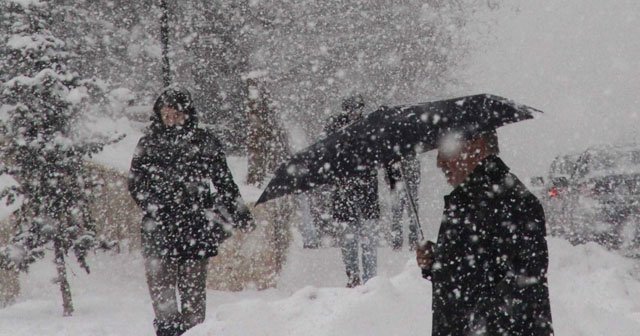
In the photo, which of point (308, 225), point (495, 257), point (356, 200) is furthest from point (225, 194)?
point (308, 225)

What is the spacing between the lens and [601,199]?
10.7 metres

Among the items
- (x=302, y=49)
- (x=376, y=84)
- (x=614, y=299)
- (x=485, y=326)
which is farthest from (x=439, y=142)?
(x=376, y=84)

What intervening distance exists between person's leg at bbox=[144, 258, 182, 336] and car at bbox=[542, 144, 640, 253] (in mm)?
7230

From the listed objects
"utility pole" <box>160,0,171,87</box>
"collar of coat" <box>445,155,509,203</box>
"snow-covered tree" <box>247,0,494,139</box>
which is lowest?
"collar of coat" <box>445,155,509,203</box>

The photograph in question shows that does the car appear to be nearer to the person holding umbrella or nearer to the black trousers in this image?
the person holding umbrella

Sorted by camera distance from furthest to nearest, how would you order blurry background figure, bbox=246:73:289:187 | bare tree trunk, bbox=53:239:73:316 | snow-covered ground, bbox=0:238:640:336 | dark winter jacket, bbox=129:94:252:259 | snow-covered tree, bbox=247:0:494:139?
snow-covered tree, bbox=247:0:494:139 → blurry background figure, bbox=246:73:289:187 → bare tree trunk, bbox=53:239:73:316 → dark winter jacket, bbox=129:94:252:259 → snow-covered ground, bbox=0:238:640:336

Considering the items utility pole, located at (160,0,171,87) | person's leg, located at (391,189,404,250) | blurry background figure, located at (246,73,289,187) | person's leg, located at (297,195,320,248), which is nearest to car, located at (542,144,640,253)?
person's leg, located at (391,189,404,250)

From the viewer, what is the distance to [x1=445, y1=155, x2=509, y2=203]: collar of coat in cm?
304

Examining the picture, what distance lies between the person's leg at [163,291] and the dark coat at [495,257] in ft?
8.69

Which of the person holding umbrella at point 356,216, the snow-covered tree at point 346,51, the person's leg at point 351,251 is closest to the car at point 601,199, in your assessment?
the person holding umbrella at point 356,216

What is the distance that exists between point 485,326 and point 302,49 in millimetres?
15119

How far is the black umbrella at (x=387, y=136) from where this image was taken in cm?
331

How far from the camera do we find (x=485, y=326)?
9.88 ft

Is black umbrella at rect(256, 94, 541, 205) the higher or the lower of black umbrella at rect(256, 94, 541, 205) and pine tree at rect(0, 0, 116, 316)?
the lower
